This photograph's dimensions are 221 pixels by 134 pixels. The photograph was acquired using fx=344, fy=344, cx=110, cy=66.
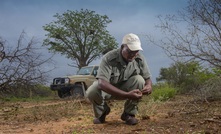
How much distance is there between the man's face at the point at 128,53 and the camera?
4.14 meters

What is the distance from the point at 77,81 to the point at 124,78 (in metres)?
10.1

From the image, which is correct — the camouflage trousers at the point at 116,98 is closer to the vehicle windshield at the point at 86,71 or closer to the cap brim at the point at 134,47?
the cap brim at the point at 134,47

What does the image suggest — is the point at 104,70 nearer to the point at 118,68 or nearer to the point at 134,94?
the point at 118,68

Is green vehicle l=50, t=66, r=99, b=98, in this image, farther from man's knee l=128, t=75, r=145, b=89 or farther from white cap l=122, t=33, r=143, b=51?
white cap l=122, t=33, r=143, b=51

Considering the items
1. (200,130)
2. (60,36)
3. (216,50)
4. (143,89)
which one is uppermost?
(60,36)

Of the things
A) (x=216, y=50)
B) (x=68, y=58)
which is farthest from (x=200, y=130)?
(x=68, y=58)

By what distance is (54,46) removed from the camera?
27.9 metres

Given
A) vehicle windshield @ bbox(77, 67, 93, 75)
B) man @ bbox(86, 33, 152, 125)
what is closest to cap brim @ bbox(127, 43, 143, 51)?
man @ bbox(86, 33, 152, 125)

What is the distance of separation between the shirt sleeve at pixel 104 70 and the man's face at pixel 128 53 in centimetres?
23

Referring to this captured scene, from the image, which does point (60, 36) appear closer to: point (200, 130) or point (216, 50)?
point (216, 50)

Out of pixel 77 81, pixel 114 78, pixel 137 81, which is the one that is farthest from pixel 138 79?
pixel 77 81

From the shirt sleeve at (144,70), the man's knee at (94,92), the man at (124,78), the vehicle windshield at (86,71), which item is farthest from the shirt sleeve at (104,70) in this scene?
the vehicle windshield at (86,71)

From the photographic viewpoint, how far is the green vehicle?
1421 cm

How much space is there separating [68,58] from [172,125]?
23.7 meters
